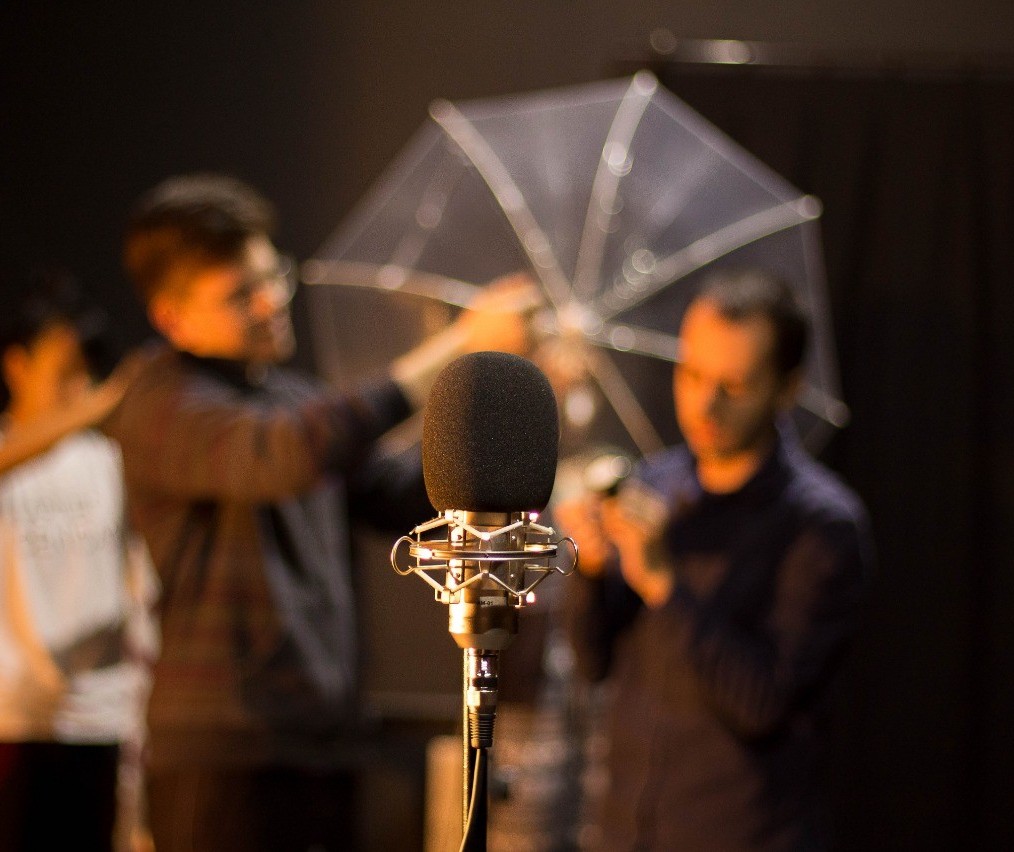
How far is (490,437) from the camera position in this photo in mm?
882

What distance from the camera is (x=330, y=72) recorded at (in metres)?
3.46

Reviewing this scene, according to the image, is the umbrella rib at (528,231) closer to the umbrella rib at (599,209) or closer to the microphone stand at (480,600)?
the umbrella rib at (599,209)

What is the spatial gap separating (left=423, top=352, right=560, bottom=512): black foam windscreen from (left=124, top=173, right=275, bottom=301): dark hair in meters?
1.18

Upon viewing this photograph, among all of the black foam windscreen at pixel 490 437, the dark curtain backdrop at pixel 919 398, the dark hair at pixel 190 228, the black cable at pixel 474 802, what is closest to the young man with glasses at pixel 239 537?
the dark hair at pixel 190 228

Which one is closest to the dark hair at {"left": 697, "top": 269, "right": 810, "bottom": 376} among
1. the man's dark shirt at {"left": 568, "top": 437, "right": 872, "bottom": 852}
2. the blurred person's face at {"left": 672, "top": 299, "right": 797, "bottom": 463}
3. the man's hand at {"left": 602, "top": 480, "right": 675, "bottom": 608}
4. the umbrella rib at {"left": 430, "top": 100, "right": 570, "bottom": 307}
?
the blurred person's face at {"left": 672, "top": 299, "right": 797, "bottom": 463}

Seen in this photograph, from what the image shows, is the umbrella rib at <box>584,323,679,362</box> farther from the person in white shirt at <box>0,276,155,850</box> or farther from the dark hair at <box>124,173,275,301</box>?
the person in white shirt at <box>0,276,155,850</box>

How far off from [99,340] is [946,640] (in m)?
2.47

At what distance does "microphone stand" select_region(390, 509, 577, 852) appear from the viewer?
2.83 feet

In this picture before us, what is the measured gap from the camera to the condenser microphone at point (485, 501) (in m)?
0.87

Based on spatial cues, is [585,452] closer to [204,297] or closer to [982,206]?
[204,297]

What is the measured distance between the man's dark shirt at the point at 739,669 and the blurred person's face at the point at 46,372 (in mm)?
1535

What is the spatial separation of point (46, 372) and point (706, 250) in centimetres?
174

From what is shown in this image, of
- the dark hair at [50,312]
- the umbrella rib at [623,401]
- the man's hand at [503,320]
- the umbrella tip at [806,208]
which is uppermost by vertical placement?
the umbrella tip at [806,208]

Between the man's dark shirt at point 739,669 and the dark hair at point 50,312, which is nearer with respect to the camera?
the man's dark shirt at point 739,669
